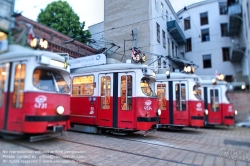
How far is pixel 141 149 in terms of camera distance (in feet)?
19.1

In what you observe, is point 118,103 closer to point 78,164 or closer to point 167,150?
point 167,150

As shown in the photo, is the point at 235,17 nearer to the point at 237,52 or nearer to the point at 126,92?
the point at 237,52

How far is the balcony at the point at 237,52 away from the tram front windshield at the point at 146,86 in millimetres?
13715

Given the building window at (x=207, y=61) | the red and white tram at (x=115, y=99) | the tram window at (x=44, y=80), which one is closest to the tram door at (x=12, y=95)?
the tram window at (x=44, y=80)

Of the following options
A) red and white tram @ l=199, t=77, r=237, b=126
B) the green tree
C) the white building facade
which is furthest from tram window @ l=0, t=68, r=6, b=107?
the white building facade

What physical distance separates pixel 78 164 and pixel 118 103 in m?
3.35

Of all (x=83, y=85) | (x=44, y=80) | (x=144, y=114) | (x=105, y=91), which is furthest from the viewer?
(x=83, y=85)

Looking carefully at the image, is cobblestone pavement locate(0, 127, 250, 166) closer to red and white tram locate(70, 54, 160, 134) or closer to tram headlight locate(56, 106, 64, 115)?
tram headlight locate(56, 106, 64, 115)

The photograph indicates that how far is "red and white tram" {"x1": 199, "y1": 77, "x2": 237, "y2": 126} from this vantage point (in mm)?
12500

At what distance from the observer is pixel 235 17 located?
58.5 ft

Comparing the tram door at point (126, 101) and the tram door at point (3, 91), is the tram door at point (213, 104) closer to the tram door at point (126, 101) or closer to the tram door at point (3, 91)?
the tram door at point (126, 101)

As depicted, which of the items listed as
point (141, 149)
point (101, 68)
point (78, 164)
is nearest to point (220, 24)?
point (101, 68)

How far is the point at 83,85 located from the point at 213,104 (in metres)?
8.84

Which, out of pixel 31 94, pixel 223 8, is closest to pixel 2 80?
pixel 31 94
